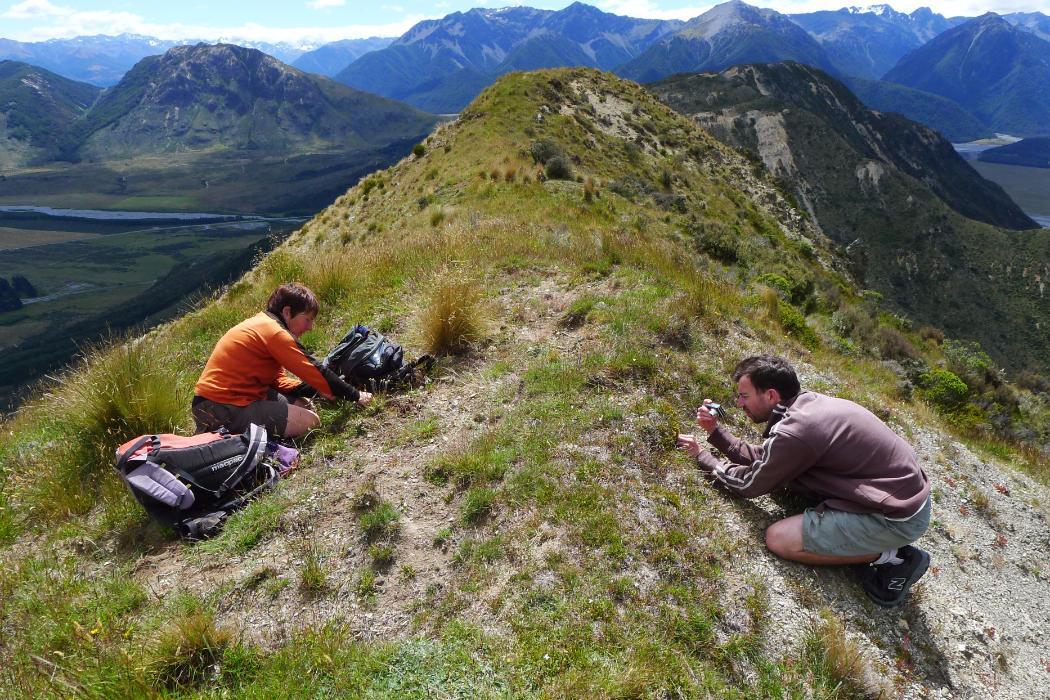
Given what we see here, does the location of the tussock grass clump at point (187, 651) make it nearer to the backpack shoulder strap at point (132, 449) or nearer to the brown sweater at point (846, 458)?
the backpack shoulder strap at point (132, 449)

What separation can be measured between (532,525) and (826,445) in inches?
95.5

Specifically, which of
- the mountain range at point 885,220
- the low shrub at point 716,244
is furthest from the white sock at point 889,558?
the mountain range at point 885,220

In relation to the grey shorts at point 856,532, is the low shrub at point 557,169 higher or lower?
higher

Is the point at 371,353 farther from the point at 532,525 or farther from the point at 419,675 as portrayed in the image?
the point at 419,675

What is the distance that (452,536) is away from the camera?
14.1ft

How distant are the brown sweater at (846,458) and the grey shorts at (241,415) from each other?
15.7ft

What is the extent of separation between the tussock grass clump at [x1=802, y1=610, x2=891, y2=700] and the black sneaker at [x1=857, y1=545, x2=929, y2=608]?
0.67 m

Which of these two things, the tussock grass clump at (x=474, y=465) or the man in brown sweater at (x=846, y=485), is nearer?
the man in brown sweater at (x=846, y=485)

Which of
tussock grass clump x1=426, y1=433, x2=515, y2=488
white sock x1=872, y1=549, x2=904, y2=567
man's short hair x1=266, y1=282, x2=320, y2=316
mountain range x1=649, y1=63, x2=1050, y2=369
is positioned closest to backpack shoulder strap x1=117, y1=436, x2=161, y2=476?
man's short hair x1=266, y1=282, x2=320, y2=316

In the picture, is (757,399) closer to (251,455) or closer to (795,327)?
(251,455)

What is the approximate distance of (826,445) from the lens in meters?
4.05

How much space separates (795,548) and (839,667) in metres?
0.89

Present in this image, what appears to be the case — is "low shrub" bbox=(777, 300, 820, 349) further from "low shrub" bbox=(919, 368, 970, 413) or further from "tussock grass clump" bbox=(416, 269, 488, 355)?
"tussock grass clump" bbox=(416, 269, 488, 355)

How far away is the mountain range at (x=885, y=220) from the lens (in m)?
55.6
